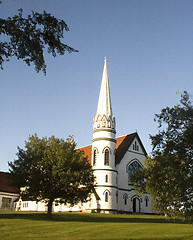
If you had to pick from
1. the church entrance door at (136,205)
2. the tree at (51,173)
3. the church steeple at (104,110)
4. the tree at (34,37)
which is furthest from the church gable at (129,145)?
the tree at (34,37)

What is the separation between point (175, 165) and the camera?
17656mm

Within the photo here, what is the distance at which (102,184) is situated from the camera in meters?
52.0

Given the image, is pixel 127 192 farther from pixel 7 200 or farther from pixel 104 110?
pixel 7 200

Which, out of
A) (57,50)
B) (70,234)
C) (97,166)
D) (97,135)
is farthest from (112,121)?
(57,50)

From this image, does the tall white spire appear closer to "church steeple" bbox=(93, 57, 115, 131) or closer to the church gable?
"church steeple" bbox=(93, 57, 115, 131)

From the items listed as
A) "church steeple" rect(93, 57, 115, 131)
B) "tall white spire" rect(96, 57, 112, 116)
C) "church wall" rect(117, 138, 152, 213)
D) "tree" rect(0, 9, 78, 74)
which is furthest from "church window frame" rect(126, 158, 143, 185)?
"tree" rect(0, 9, 78, 74)

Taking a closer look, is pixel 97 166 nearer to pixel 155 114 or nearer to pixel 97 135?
pixel 97 135

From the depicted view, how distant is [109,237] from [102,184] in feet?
104

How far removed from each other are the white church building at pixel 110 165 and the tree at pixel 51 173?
47.3ft

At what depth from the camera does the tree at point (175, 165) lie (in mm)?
17141

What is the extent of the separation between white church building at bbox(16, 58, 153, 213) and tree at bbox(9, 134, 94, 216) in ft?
47.3

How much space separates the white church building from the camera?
51.9 metres

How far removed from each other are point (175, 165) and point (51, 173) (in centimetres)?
2058

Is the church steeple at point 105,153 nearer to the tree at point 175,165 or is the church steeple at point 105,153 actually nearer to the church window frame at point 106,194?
the church window frame at point 106,194
